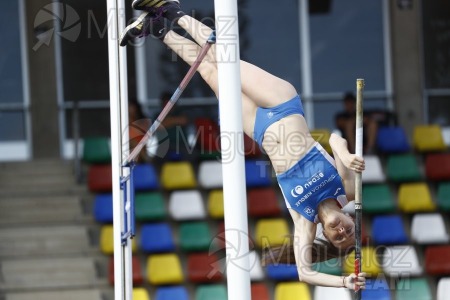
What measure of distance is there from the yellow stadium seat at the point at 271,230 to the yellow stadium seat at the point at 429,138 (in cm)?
192

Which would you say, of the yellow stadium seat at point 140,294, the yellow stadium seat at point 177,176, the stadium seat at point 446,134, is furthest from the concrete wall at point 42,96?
the stadium seat at point 446,134

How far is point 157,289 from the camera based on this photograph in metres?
11.7

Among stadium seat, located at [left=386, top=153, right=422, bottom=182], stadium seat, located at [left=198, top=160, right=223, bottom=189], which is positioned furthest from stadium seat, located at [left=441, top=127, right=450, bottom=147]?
stadium seat, located at [left=198, top=160, right=223, bottom=189]

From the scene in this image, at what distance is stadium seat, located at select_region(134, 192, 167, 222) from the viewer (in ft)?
40.6

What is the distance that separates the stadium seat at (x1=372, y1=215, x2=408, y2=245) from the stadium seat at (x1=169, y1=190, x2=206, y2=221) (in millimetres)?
1658

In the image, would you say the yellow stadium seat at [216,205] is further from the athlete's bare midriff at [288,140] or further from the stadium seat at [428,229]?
the athlete's bare midriff at [288,140]

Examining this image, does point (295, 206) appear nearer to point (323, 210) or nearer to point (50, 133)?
point (323, 210)

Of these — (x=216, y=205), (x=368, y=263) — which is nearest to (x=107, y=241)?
(x=216, y=205)

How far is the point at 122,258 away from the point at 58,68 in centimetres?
599

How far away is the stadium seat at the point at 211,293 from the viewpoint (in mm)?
11438

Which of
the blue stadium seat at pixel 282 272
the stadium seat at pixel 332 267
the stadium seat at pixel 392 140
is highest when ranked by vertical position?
the stadium seat at pixel 392 140

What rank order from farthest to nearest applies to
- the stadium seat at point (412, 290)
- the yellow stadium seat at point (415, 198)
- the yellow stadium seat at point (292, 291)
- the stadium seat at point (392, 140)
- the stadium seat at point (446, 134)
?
1. the stadium seat at point (446, 134)
2. the stadium seat at point (392, 140)
3. the yellow stadium seat at point (415, 198)
4. the stadium seat at point (412, 290)
5. the yellow stadium seat at point (292, 291)

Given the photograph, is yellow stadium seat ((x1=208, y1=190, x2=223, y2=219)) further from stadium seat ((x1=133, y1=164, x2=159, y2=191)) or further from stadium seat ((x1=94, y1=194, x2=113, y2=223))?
stadium seat ((x1=94, y1=194, x2=113, y2=223))

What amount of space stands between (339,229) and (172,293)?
4243mm
